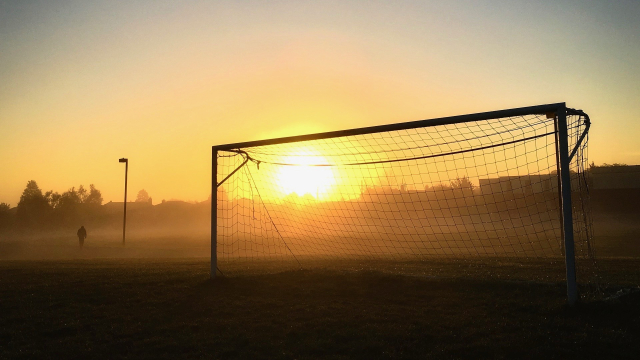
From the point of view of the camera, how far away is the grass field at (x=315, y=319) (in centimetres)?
535

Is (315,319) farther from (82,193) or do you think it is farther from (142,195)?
(142,195)

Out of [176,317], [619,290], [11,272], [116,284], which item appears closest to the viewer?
[176,317]

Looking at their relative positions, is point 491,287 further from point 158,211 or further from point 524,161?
point 158,211

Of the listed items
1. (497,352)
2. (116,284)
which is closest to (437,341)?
(497,352)

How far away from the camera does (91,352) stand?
5.50 metres

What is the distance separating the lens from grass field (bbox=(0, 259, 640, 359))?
5.35m

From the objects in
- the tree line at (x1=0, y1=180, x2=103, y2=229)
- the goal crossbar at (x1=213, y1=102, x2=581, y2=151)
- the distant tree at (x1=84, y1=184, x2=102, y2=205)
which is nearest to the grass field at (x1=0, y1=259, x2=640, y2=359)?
the goal crossbar at (x1=213, y1=102, x2=581, y2=151)

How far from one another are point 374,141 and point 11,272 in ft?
34.6

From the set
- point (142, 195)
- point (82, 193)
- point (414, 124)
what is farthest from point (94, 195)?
point (414, 124)

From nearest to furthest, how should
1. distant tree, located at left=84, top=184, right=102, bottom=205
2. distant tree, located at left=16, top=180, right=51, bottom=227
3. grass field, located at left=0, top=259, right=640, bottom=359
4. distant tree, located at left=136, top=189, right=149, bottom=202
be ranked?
grass field, located at left=0, top=259, right=640, bottom=359 < distant tree, located at left=16, top=180, right=51, bottom=227 < distant tree, located at left=84, top=184, right=102, bottom=205 < distant tree, located at left=136, top=189, right=149, bottom=202

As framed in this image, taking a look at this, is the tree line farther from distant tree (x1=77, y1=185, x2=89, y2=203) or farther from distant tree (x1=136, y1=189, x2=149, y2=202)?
distant tree (x1=136, y1=189, x2=149, y2=202)

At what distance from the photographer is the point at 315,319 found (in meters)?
6.63

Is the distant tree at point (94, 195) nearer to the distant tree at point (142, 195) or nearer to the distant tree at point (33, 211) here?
the distant tree at point (33, 211)

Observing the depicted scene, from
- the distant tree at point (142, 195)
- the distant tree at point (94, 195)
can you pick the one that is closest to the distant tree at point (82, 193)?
the distant tree at point (94, 195)
